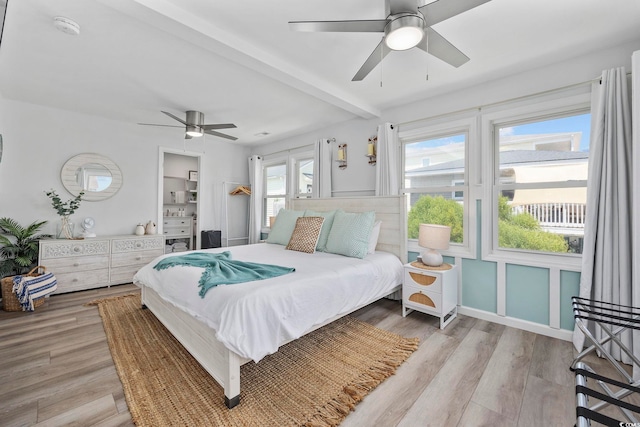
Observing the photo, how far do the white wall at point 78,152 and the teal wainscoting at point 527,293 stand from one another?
4.98 meters

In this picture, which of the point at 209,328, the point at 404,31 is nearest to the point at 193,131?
the point at 209,328

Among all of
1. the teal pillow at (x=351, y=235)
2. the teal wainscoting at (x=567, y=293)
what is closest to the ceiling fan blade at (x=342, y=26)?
the teal pillow at (x=351, y=235)

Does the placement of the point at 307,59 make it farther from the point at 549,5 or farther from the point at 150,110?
the point at 150,110

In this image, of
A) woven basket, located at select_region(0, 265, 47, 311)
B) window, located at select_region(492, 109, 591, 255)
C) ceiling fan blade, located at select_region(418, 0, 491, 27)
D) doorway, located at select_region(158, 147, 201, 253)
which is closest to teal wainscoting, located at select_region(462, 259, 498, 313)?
window, located at select_region(492, 109, 591, 255)

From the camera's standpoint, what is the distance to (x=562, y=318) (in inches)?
96.3

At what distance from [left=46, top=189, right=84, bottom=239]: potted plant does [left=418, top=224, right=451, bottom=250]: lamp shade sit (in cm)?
463

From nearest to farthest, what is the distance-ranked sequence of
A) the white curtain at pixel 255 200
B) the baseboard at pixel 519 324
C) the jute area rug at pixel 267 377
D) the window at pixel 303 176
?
the jute area rug at pixel 267 377 → the baseboard at pixel 519 324 → the window at pixel 303 176 → the white curtain at pixel 255 200

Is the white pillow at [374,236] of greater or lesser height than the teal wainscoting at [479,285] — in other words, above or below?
above

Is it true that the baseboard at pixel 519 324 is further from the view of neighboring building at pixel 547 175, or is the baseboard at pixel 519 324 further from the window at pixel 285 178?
the window at pixel 285 178

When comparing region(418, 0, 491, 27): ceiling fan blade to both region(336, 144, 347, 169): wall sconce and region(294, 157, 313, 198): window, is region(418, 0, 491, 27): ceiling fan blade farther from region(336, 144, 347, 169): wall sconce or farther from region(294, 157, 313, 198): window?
region(294, 157, 313, 198): window

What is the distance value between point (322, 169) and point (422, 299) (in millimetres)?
2426

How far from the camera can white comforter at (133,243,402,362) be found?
158 centimetres

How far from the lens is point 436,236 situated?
2789mm

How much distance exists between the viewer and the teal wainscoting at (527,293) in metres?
2.55
